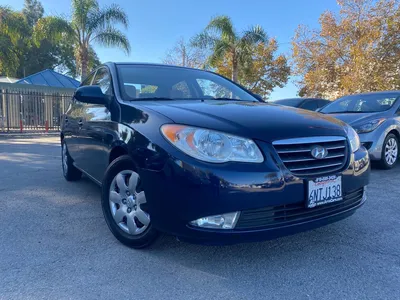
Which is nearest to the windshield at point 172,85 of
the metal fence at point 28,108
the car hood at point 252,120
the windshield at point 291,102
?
the car hood at point 252,120

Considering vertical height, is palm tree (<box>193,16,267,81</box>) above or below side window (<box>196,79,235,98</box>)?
above

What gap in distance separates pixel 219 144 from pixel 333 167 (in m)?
0.90

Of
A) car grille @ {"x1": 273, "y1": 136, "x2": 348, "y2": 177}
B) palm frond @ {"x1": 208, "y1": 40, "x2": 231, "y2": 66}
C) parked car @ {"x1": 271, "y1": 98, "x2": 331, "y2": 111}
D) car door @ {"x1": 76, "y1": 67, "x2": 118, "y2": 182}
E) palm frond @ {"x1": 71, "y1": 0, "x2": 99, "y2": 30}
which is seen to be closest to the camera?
car grille @ {"x1": 273, "y1": 136, "x2": 348, "y2": 177}

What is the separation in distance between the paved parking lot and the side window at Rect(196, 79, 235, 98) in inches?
64.8

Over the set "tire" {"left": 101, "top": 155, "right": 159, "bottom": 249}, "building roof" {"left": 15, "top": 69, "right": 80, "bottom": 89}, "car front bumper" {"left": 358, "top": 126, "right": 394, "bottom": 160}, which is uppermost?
"building roof" {"left": 15, "top": 69, "right": 80, "bottom": 89}

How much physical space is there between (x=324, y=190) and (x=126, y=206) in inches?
58.8

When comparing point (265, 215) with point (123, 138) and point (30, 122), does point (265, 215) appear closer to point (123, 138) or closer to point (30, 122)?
point (123, 138)

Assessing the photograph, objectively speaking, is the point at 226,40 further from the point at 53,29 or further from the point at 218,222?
the point at 218,222

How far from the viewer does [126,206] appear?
256 cm

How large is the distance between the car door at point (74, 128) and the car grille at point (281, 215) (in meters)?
2.52

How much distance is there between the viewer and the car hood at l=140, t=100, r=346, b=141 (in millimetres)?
2148

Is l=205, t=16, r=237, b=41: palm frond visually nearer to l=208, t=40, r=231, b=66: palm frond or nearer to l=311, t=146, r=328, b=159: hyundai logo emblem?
l=208, t=40, r=231, b=66: palm frond

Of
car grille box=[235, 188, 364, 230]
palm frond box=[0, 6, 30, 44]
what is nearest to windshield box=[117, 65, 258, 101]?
car grille box=[235, 188, 364, 230]

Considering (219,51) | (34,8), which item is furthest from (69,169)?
(34,8)
